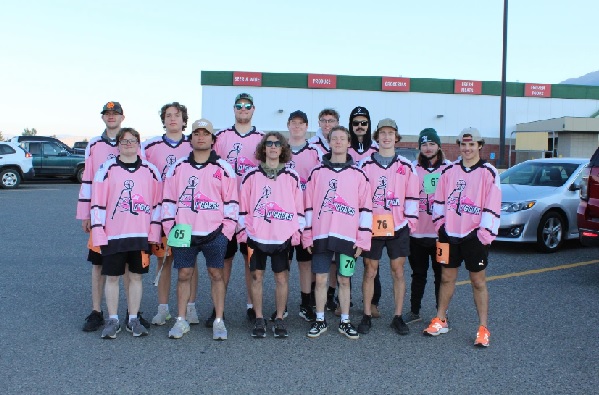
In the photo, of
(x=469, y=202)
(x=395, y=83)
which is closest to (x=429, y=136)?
(x=469, y=202)

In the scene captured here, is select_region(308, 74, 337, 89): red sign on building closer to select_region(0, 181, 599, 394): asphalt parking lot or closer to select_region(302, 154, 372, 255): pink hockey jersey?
select_region(0, 181, 599, 394): asphalt parking lot

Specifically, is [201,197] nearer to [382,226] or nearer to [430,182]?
[382,226]

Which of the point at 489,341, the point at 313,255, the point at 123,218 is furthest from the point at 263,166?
the point at 489,341

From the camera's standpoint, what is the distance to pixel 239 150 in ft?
20.1

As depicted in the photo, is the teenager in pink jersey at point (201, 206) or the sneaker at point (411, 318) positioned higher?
the teenager in pink jersey at point (201, 206)

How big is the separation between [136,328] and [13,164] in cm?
1857

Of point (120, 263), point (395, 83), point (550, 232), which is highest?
point (395, 83)

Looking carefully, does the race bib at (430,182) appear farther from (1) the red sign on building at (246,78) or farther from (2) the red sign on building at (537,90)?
(2) the red sign on building at (537,90)

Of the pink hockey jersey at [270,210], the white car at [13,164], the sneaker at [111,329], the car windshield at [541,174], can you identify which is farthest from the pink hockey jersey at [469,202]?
the white car at [13,164]

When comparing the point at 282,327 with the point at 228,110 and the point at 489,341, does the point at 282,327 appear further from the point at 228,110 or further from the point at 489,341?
the point at 228,110

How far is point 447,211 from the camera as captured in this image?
5.64 metres

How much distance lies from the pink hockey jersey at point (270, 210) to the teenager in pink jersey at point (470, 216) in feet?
4.28

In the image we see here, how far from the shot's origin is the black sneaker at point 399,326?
5785mm

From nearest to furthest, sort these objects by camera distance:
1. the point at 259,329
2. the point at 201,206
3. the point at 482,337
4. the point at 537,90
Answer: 1. the point at 482,337
2. the point at 201,206
3. the point at 259,329
4. the point at 537,90
